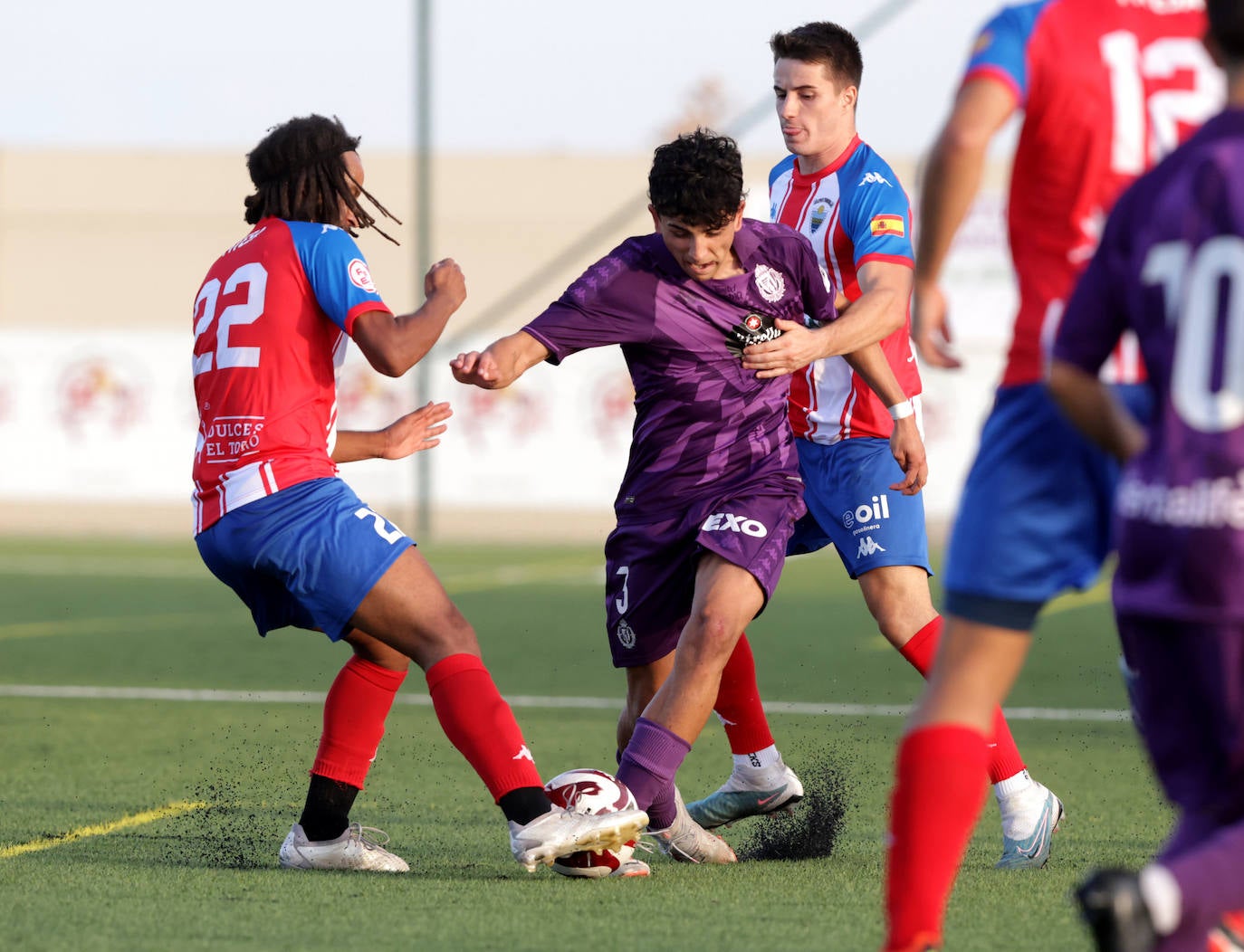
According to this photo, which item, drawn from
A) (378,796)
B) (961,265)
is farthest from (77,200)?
(378,796)

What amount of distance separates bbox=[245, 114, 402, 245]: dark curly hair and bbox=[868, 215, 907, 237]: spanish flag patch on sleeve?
4.95 feet

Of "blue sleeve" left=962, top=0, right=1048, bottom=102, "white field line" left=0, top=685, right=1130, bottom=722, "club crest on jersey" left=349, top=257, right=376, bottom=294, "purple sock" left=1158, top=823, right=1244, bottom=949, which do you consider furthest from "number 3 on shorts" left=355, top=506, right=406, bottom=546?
"white field line" left=0, top=685, right=1130, bottom=722

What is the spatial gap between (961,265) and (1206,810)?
23.1 metres

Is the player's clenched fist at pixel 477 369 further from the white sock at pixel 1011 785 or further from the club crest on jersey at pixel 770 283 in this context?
the white sock at pixel 1011 785

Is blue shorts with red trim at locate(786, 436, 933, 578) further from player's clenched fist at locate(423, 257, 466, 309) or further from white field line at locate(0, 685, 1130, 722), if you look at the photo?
white field line at locate(0, 685, 1130, 722)

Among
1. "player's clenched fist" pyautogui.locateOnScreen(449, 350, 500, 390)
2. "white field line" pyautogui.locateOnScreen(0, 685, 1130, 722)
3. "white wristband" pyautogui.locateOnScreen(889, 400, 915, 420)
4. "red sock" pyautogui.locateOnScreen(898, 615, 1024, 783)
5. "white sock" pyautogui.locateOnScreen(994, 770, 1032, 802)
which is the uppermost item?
"player's clenched fist" pyautogui.locateOnScreen(449, 350, 500, 390)

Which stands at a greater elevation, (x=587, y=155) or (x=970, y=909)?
(x=587, y=155)

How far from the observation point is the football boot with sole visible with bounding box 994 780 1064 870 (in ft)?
16.5

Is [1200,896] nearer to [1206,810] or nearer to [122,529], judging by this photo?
[1206,810]

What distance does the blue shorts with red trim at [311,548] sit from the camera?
4.68 metres

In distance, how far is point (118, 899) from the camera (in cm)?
446

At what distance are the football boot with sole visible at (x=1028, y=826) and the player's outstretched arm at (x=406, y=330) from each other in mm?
2092

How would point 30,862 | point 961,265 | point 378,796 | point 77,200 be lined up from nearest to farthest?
point 30,862 < point 378,796 < point 961,265 < point 77,200

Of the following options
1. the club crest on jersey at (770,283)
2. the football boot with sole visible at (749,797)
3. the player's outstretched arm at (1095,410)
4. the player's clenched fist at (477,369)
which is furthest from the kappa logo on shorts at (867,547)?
the player's outstretched arm at (1095,410)
